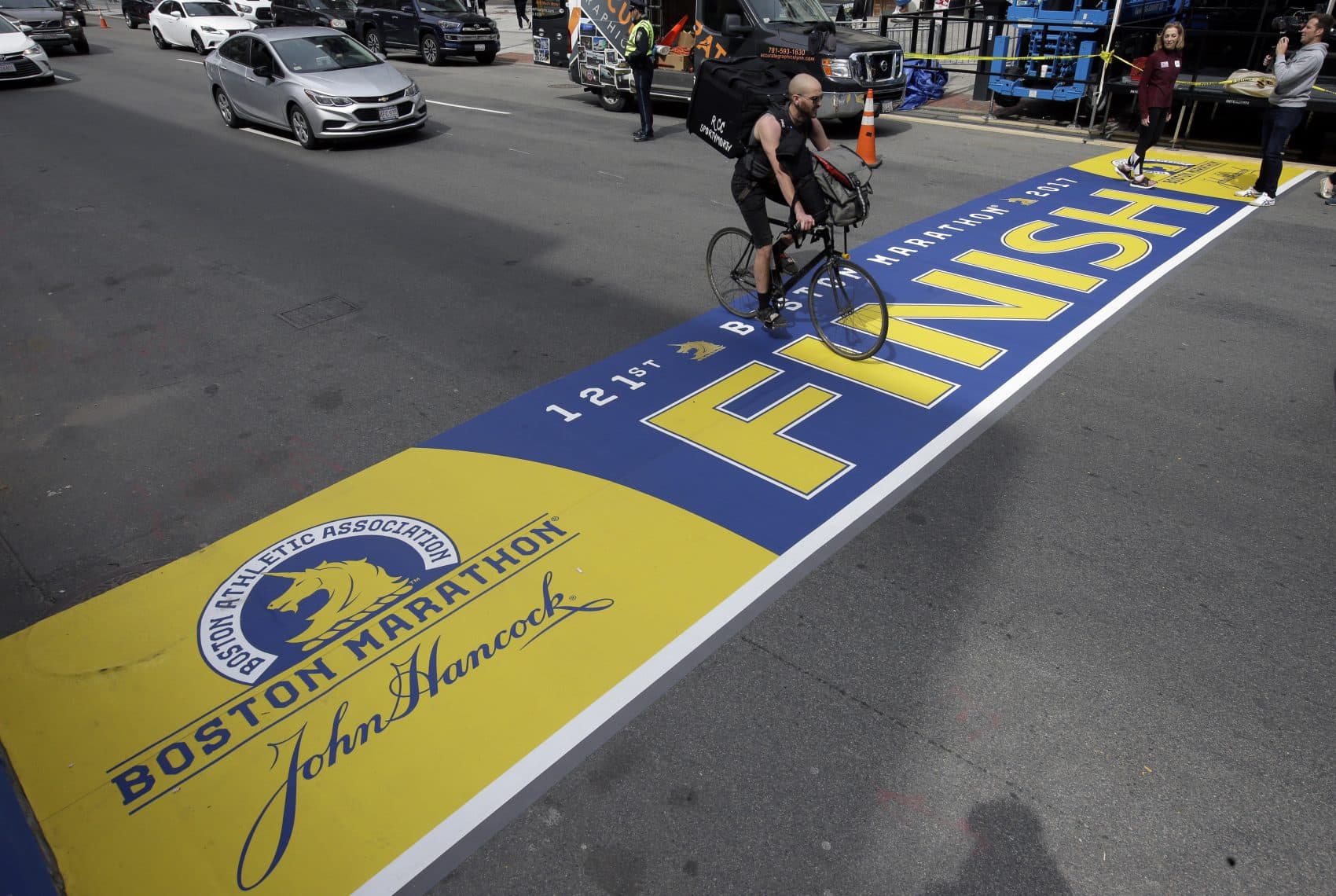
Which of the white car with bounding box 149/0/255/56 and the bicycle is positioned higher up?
the white car with bounding box 149/0/255/56

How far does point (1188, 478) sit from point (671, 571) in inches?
123

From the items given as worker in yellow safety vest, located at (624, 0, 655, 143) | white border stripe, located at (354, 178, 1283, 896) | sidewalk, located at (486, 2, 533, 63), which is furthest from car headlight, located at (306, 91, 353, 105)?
sidewalk, located at (486, 2, 533, 63)

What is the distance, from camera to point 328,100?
1320 cm

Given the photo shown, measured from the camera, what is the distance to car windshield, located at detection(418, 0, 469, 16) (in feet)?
74.2

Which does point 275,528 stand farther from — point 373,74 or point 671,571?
point 373,74

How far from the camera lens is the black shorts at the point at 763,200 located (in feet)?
19.8

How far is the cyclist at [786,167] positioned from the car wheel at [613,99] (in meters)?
11.6

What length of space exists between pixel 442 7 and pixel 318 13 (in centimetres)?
362

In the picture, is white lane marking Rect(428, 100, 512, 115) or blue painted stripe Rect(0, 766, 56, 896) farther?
white lane marking Rect(428, 100, 512, 115)

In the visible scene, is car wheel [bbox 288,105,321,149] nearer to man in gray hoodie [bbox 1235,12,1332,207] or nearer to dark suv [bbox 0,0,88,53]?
man in gray hoodie [bbox 1235,12,1332,207]

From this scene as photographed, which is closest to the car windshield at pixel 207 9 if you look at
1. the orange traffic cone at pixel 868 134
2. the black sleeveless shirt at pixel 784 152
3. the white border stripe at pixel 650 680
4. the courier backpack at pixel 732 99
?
the orange traffic cone at pixel 868 134

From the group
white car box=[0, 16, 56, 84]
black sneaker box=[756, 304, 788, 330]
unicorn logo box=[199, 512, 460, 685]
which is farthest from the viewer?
white car box=[0, 16, 56, 84]

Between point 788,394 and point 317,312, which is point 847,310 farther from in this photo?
point 317,312

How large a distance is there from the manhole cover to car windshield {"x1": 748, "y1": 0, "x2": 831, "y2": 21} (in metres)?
9.50
